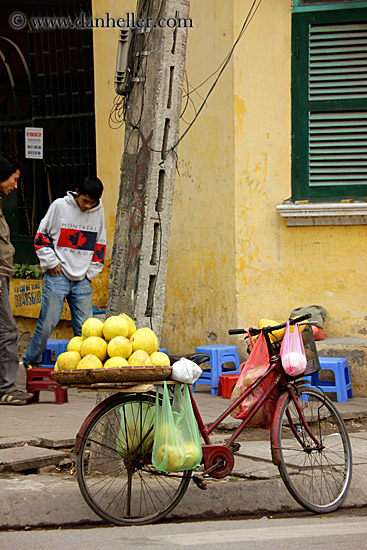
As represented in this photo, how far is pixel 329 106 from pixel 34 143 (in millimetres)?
3968

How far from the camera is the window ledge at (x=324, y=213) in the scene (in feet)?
25.7

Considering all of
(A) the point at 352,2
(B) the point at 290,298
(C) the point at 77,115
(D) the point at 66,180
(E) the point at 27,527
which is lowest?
(E) the point at 27,527

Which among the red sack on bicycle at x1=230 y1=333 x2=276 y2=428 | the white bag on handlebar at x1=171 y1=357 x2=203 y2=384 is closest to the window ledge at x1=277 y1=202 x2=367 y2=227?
the red sack on bicycle at x1=230 y1=333 x2=276 y2=428

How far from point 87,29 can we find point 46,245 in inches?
145

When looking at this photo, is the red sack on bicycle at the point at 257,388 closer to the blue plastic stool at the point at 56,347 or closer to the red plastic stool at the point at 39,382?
the red plastic stool at the point at 39,382

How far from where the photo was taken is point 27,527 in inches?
172

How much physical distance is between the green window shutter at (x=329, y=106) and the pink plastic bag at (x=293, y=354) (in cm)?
377

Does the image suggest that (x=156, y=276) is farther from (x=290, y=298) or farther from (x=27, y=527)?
(x=290, y=298)

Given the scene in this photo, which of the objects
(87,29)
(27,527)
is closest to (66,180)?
(87,29)

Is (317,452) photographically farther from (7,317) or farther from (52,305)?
(52,305)

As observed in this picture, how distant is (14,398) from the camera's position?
23.1 ft

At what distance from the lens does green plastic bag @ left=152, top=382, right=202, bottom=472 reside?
4.16 meters

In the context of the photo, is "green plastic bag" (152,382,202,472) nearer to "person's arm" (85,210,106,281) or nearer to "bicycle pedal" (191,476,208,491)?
"bicycle pedal" (191,476,208,491)

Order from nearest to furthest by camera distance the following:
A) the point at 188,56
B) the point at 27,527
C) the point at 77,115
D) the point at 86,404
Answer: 1. the point at 27,527
2. the point at 86,404
3. the point at 188,56
4. the point at 77,115
